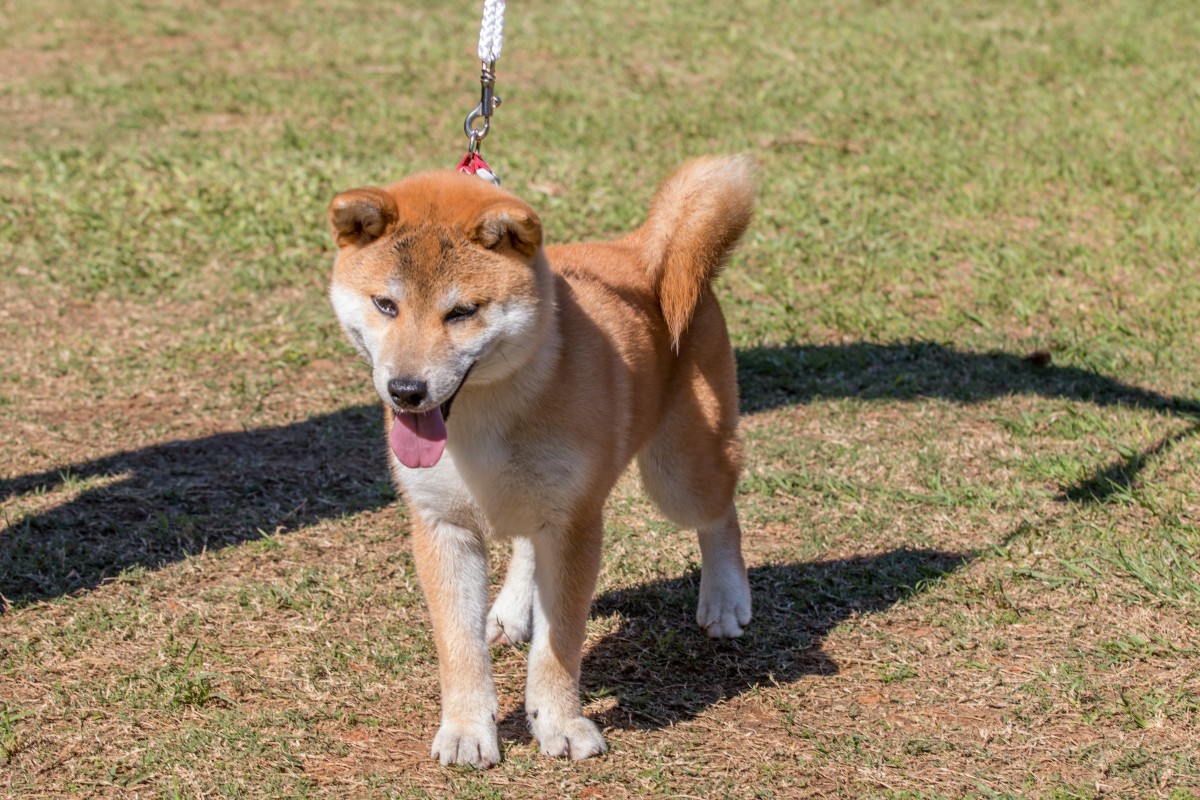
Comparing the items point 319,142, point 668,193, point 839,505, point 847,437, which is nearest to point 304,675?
point 668,193

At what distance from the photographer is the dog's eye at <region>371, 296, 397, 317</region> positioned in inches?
133

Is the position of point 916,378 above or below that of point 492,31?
below

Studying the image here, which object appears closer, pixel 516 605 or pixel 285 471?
pixel 516 605

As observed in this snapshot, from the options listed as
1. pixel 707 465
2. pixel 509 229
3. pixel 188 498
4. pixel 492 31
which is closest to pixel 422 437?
pixel 509 229

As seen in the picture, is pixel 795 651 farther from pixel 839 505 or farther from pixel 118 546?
pixel 118 546

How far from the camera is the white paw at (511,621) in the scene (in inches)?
176

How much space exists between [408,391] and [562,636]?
893 millimetres

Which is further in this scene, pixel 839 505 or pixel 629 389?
pixel 839 505

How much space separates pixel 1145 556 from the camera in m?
4.74

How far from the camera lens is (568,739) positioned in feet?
12.0

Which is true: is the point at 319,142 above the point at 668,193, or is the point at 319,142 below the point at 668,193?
below

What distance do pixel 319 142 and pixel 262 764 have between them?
258 inches

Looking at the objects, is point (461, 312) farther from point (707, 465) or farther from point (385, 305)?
point (707, 465)

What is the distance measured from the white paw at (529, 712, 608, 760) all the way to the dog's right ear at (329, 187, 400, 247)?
139 cm
